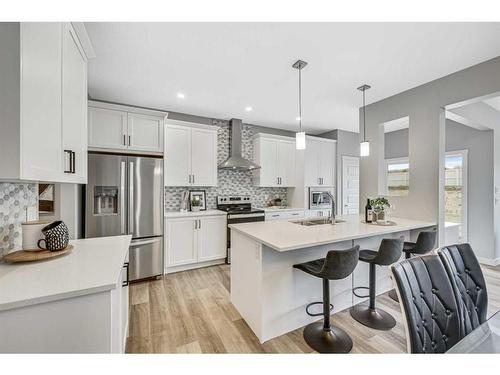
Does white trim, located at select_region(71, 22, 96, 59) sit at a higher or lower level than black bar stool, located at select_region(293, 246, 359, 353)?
higher

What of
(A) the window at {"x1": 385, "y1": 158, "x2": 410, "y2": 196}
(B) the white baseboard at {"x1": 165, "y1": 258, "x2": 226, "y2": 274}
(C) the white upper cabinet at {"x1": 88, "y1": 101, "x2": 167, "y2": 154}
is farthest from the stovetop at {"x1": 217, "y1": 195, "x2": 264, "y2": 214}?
(A) the window at {"x1": 385, "y1": 158, "x2": 410, "y2": 196}

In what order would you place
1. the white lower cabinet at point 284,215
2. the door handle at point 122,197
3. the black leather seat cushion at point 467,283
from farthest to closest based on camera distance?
the white lower cabinet at point 284,215
the door handle at point 122,197
the black leather seat cushion at point 467,283

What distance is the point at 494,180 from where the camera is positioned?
3543 mm

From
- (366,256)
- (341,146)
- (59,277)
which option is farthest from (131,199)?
(341,146)

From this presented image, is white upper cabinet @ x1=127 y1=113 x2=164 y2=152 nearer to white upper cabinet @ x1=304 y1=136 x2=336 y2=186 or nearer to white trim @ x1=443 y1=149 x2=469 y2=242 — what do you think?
white upper cabinet @ x1=304 y1=136 x2=336 y2=186

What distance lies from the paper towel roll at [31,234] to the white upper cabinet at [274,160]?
3.45 meters

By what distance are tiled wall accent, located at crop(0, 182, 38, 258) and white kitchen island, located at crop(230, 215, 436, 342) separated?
159 centimetres

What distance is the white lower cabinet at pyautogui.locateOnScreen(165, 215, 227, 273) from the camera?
3299 millimetres

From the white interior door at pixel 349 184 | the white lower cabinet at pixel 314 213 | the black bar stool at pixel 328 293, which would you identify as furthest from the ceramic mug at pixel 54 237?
the white interior door at pixel 349 184

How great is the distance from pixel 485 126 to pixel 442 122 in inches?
58.3

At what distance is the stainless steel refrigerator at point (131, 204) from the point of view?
2758 mm

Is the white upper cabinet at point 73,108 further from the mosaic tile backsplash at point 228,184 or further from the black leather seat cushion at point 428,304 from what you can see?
the mosaic tile backsplash at point 228,184

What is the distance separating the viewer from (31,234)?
1326 millimetres
